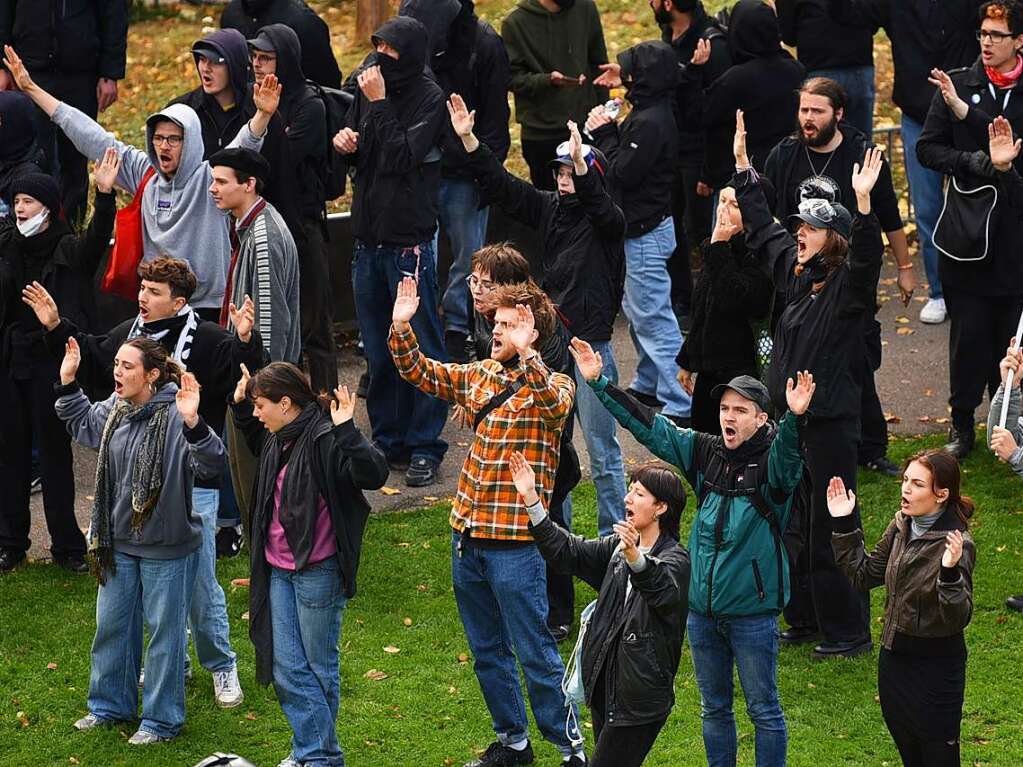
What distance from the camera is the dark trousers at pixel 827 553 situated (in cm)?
848

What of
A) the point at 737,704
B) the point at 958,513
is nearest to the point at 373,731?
the point at 737,704

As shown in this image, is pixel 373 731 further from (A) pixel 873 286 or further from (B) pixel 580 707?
(A) pixel 873 286

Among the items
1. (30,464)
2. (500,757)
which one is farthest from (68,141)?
(500,757)

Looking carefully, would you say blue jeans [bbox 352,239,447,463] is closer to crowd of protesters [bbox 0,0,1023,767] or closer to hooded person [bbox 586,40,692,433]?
crowd of protesters [bbox 0,0,1023,767]

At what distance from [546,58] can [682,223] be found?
1622 millimetres

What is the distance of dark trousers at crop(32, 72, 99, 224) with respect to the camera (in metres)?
12.2

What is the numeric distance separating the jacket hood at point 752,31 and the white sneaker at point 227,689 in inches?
228

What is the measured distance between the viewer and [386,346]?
1085cm

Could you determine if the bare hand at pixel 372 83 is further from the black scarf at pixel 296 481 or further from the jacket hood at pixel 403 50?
the black scarf at pixel 296 481

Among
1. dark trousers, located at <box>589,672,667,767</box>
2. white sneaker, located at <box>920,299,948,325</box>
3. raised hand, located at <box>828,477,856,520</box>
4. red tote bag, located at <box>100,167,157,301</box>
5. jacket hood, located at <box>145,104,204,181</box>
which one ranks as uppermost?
jacket hood, located at <box>145,104,204,181</box>

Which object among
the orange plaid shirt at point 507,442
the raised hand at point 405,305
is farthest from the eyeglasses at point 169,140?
the orange plaid shirt at point 507,442

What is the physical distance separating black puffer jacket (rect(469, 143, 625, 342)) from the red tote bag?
191 centimetres

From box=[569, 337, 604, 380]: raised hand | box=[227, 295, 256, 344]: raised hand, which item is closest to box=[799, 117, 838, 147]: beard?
box=[569, 337, 604, 380]: raised hand

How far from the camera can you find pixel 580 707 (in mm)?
8281
